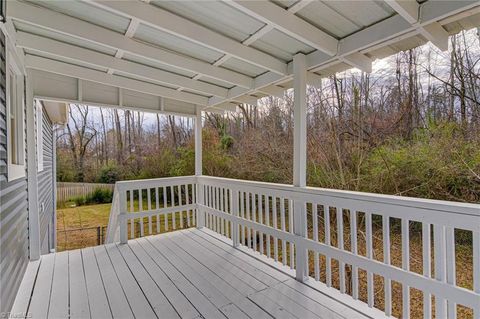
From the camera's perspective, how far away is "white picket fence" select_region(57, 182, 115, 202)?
1103cm

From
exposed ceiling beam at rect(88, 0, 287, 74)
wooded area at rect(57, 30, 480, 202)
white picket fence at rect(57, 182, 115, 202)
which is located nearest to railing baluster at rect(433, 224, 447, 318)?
exposed ceiling beam at rect(88, 0, 287, 74)

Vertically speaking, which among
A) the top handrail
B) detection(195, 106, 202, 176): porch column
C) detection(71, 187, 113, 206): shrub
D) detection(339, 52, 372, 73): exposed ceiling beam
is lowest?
detection(71, 187, 113, 206): shrub

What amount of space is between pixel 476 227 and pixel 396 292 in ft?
12.6

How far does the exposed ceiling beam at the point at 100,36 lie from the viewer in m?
2.24

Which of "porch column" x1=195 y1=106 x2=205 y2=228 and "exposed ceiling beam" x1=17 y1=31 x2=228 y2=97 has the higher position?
"exposed ceiling beam" x1=17 y1=31 x2=228 y2=97

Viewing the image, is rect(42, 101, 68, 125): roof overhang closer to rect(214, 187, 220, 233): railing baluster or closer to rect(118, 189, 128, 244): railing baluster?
rect(118, 189, 128, 244): railing baluster

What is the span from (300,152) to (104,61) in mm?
2608

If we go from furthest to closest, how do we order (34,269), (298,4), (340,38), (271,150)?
(271,150), (34,269), (340,38), (298,4)

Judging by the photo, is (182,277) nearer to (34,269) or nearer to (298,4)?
(34,269)

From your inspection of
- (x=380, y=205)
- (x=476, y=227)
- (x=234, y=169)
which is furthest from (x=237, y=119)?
(x=476, y=227)

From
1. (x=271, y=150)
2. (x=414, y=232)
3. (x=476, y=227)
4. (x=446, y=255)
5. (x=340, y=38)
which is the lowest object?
(x=414, y=232)

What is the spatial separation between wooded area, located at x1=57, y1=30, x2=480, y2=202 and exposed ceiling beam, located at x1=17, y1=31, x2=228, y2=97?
2.79 m

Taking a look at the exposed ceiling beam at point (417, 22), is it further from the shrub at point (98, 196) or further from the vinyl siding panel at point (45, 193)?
the shrub at point (98, 196)

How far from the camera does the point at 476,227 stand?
1.64 metres
